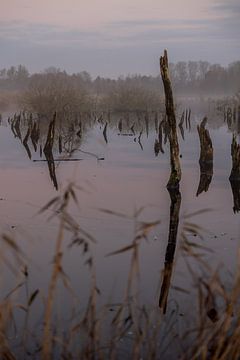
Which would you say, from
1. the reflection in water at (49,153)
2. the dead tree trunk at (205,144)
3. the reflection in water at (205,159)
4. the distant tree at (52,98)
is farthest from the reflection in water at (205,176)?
the distant tree at (52,98)

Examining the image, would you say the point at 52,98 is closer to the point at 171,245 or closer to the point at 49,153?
the point at 49,153

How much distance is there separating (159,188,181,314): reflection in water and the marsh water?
3.2 inches

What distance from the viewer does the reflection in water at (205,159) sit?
1741 centimetres

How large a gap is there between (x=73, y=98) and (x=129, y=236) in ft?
102

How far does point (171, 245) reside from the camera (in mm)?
9773

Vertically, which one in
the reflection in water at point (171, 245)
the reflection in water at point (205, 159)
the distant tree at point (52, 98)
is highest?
the distant tree at point (52, 98)

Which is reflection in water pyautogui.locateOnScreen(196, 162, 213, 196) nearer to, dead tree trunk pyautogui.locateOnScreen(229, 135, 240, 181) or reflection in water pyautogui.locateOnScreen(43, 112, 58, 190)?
dead tree trunk pyautogui.locateOnScreen(229, 135, 240, 181)

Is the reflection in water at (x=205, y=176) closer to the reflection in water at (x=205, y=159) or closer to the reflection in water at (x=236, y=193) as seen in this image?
the reflection in water at (x=205, y=159)

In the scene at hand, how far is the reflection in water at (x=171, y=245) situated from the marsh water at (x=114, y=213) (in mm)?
82

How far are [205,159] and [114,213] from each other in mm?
16700

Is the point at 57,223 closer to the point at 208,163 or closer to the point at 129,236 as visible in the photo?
the point at 129,236

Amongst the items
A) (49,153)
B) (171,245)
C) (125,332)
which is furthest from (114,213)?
(49,153)

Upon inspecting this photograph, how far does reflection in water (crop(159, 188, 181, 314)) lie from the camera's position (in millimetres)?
6754

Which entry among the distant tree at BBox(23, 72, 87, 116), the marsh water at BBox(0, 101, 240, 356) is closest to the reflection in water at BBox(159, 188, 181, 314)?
the marsh water at BBox(0, 101, 240, 356)
